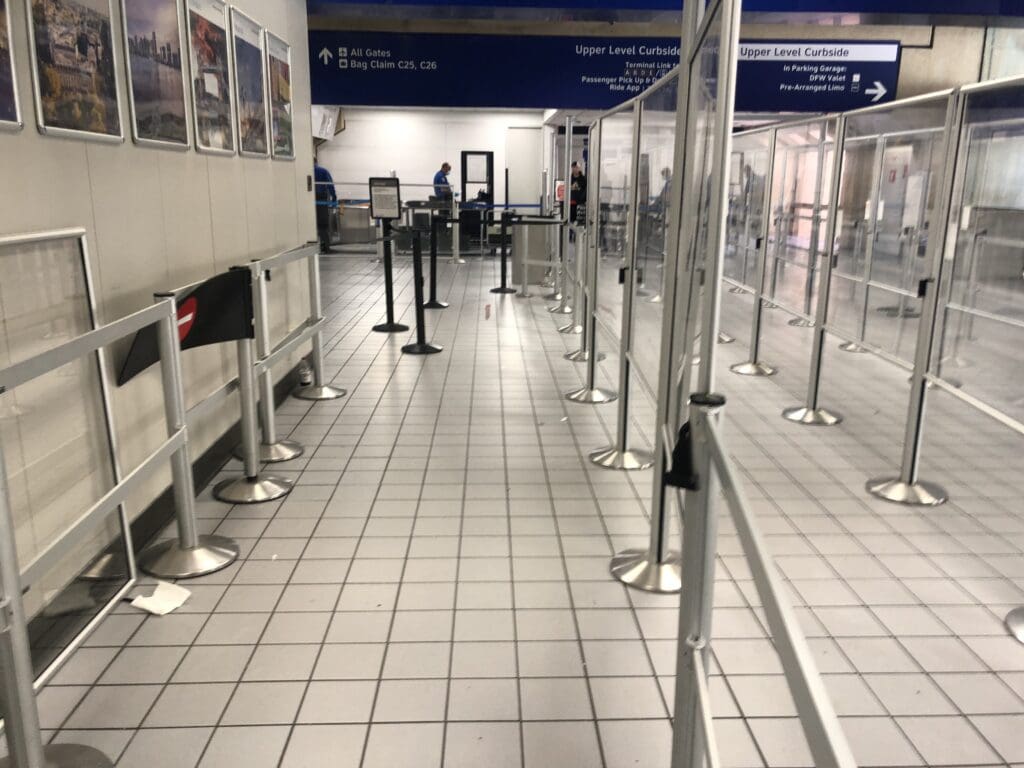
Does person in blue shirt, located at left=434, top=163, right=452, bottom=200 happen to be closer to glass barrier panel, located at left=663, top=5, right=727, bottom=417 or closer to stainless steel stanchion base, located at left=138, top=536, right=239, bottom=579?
stainless steel stanchion base, located at left=138, top=536, right=239, bottom=579

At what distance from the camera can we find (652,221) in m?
3.11

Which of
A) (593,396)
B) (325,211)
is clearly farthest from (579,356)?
(325,211)

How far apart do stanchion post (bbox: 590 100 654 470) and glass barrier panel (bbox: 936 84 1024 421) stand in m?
2.01

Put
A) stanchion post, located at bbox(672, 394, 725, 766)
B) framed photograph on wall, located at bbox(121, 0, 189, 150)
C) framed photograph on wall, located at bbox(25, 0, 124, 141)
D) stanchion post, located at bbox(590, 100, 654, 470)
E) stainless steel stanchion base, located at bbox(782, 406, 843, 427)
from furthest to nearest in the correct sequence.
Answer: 1. stainless steel stanchion base, located at bbox(782, 406, 843, 427)
2. stanchion post, located at bbox(590, 100, 654, 470)
3. framed photograph on wall, located at bbox(121, 0, 189, 150)
4. framed photograph on wall, located at bbox(25, 0, 124, 141)
5. stanchion post, located at bbox(672, 394, 725, 766)

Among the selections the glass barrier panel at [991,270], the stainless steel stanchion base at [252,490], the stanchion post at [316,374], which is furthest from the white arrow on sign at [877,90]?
the stainless steel stanchion base at [252,490]

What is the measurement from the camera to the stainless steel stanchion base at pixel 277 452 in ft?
13.6

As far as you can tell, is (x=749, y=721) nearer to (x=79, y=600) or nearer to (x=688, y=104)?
(x=688, y=104)

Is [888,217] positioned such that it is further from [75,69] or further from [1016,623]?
[75,69]

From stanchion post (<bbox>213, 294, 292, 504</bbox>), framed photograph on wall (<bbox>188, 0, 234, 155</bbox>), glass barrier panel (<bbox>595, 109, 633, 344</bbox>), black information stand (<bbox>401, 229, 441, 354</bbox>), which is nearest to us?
stanchion post (<bbox>213, 294, 292, 504</bbox>)

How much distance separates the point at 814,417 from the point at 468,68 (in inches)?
165

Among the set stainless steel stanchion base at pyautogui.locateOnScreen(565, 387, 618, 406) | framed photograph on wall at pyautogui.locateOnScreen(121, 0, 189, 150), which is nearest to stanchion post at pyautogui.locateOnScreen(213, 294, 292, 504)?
framed photograph on wall at pyautogui.locateOnScreen(121, 0, 189, 150)

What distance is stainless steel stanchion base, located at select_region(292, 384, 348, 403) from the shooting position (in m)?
5.31

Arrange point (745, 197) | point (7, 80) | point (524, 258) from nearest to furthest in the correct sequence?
point (7, 80), point (524, 258), point (745, 197)

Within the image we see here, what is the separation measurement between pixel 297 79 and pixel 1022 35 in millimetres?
8541
